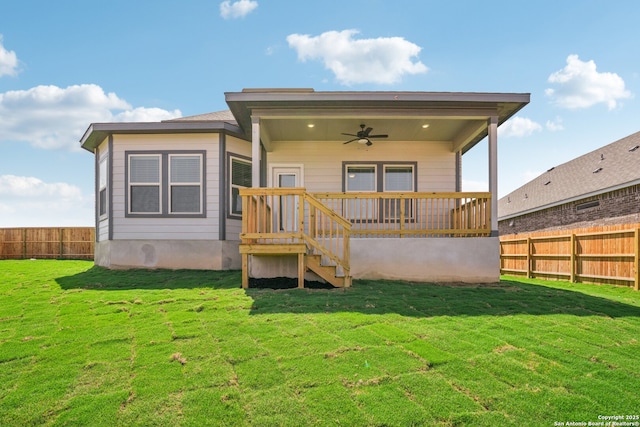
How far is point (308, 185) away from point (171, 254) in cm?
383

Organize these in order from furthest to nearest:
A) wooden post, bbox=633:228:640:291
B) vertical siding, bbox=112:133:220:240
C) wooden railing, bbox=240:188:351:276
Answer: vertical siding, bbox=112:133:220:240 < wooden post, bbox=633:228:640:291 < wooden railing, bbox=240:188:351:276

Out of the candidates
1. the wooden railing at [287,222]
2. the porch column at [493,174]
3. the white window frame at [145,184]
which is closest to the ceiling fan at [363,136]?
the porch column at [493,174]

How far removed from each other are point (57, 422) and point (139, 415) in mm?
521

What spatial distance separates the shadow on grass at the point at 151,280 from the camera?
24.1ft

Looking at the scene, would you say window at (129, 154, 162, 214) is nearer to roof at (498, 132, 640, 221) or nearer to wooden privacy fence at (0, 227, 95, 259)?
wooden privacy fence at (0, 227, 95, 259)

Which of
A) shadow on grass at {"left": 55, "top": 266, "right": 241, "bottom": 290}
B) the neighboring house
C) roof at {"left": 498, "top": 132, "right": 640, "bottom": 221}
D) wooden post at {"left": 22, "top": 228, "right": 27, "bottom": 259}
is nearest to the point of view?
shadow on grass at {"left": 55, "top": 266, "right": 241, "bottom": 290}

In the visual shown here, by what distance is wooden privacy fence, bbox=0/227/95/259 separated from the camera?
706 inches

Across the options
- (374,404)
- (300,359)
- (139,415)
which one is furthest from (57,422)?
(374,404)

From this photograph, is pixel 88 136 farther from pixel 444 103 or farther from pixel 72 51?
pixel 444 103

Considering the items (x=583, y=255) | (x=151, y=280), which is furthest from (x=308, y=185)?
(x=583, y=255)

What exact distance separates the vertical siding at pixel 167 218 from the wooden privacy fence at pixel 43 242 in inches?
388

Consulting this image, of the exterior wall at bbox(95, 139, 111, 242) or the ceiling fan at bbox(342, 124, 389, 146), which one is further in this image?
the exterior wall at bbox(95, 139, 111, 242)

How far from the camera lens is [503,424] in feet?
8.63

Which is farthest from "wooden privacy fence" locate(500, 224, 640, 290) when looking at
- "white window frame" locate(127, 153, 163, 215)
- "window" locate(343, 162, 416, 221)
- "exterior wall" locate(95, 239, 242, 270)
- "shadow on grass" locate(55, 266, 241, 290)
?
"white window frame" locate(127, 153, 163, 215)
